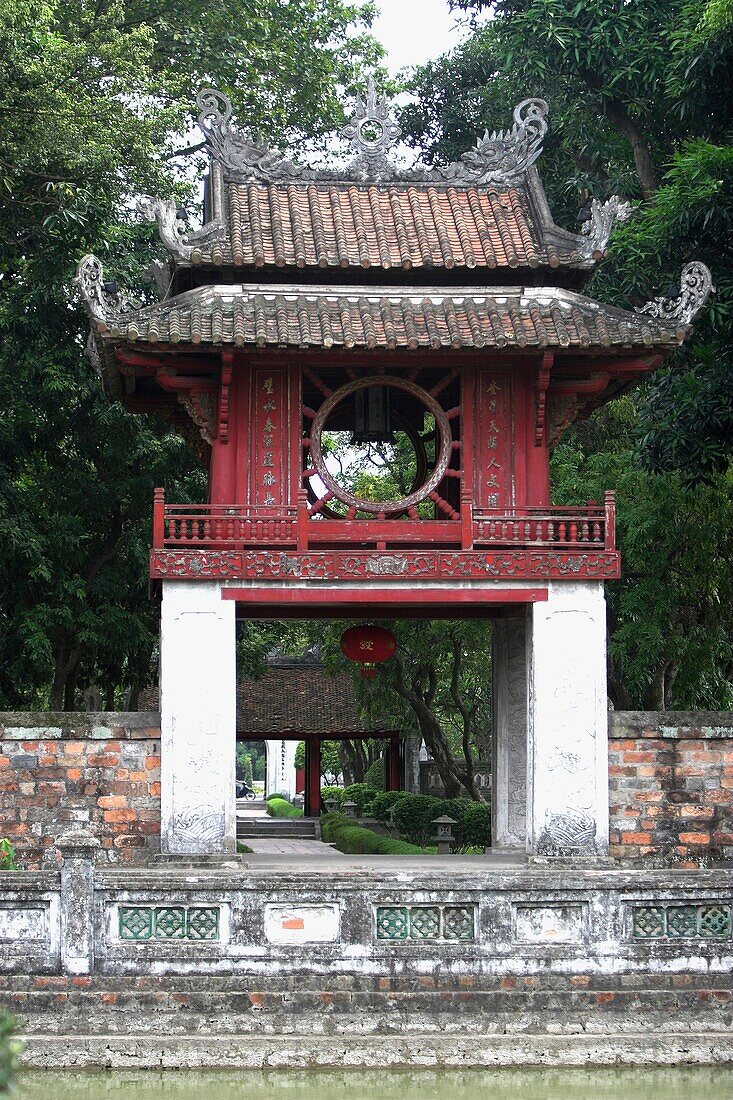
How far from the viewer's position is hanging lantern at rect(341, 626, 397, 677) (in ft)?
59.5

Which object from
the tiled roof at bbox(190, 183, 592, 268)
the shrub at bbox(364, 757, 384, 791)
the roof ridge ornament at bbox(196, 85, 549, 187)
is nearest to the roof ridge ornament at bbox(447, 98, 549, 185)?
the roof ridge ornament at bbox(196, 85, 549, 187)

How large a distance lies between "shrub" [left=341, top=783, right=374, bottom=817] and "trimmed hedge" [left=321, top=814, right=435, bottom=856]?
2.92 m

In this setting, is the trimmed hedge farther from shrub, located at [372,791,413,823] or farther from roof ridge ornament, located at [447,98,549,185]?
roof ridge ornament, located at [447,98,549,185]

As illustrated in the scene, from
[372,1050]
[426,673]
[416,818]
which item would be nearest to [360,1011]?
[372,1050]

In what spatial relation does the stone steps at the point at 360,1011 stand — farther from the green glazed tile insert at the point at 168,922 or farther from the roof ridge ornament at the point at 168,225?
the roof ridge ornament at the point at 168,225

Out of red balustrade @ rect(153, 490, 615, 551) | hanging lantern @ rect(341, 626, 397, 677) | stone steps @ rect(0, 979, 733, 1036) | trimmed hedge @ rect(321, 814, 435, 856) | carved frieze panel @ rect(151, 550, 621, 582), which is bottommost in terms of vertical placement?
trimmed hedge @ rect(321, 814, 435, 856)

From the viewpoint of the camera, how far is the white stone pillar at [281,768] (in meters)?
64.5

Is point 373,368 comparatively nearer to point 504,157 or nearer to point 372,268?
point 372,268

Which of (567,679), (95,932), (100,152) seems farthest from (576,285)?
(95,932)

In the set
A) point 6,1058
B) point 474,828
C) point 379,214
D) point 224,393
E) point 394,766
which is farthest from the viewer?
point 394,766

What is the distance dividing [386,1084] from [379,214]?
11643mm

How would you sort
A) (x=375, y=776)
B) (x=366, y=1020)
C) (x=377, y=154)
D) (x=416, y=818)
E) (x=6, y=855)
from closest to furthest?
(x=366, y=1020), (x=6, y=855), (x=377, y=154), (x=416, y=818), (x=375, y=776)

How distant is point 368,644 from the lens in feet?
59.6

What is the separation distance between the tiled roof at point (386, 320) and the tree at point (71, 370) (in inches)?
172
